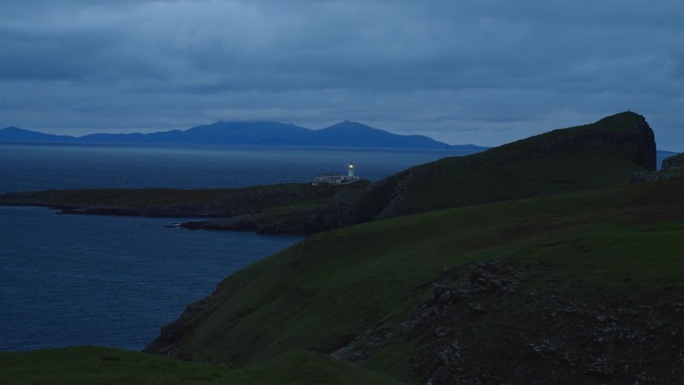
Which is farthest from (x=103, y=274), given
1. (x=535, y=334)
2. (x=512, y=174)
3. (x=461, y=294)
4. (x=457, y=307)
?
(x=512, y=174)

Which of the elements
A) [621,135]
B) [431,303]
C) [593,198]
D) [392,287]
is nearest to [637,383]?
[431,303]

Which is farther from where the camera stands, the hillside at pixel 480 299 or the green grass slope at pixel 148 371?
the hillside at pixel 480 299

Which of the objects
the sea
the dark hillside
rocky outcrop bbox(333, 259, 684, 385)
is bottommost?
the sea

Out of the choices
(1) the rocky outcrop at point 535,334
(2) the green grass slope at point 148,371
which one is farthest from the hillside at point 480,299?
(2) the green grass slope at point 148,371

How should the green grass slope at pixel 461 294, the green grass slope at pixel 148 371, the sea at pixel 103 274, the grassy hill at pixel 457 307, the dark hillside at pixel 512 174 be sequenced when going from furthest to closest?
the dark hillside at pixel 512 174 < the sea at pixel 103 274 < the green grass slope at pixel 461 294 < the grassy hill at pixel 457 307 < the green grass slope at pixel 148 371

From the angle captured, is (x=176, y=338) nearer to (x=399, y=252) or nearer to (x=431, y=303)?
(x=399, y=252)

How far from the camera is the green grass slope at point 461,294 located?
45.1m

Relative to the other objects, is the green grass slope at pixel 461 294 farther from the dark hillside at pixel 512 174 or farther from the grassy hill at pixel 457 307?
the dark hillside at pixel 512 174

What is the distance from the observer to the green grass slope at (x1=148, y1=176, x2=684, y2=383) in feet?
148

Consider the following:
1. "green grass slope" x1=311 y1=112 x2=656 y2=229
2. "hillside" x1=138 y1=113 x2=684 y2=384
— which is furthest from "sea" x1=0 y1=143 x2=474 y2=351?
"green grass slope" x1=311 y1=112 x2=656 y2=229

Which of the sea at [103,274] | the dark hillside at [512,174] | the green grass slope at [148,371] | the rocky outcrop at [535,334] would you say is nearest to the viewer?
the green grass slope at [148,371]

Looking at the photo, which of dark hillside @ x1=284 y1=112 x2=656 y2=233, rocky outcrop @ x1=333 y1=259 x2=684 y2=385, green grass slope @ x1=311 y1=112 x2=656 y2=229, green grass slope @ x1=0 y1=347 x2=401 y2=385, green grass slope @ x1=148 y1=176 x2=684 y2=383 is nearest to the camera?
green grass slope @ x1=0 y1=347 x2=401 y2=385

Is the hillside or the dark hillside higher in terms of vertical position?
the dark hillside

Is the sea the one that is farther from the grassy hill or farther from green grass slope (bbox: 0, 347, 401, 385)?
green grass slope (bbox: 0, 347, 401, 385)
